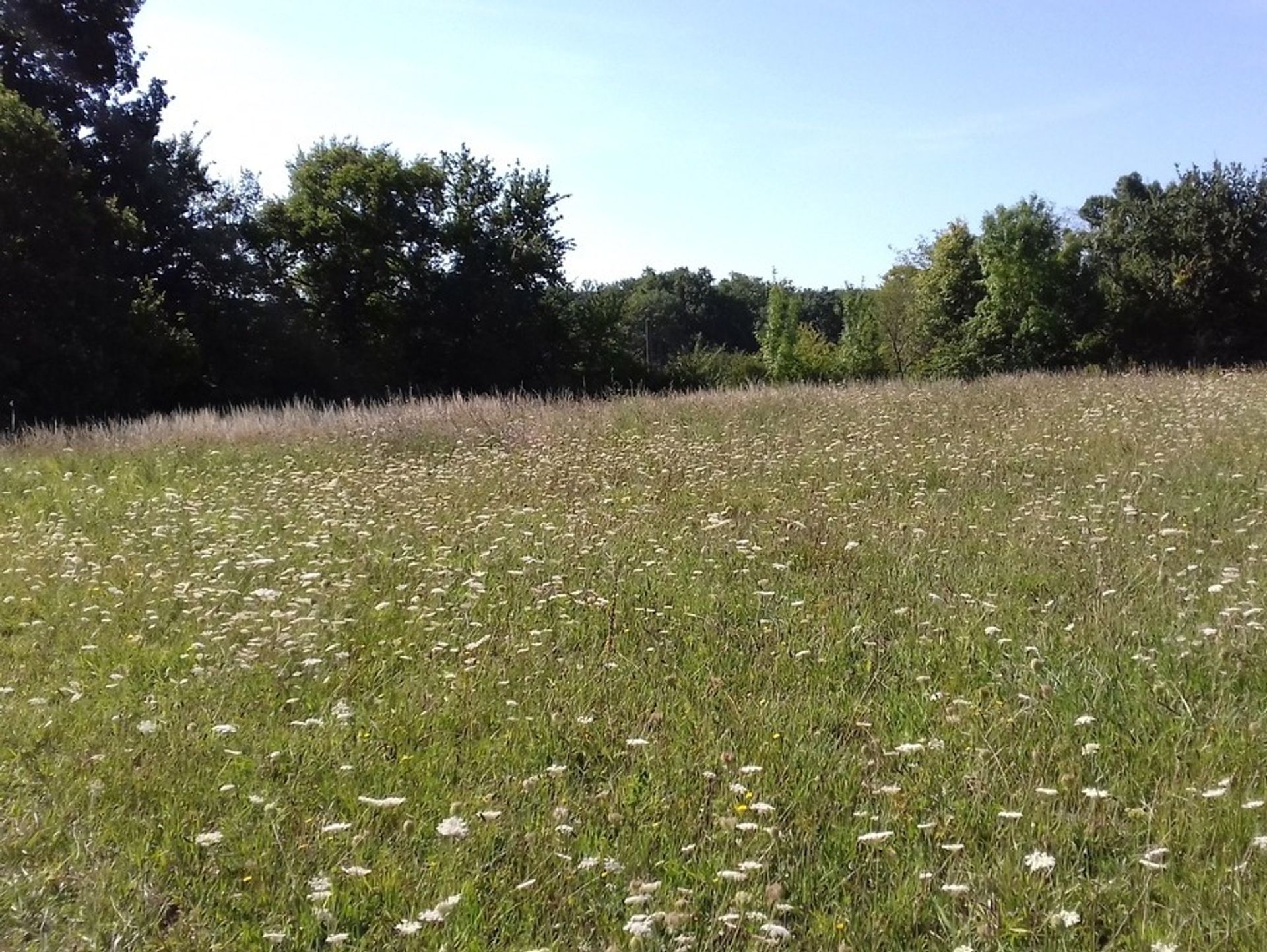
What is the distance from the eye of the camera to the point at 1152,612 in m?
4.68

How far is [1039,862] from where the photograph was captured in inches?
106

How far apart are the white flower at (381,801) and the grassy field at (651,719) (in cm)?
3

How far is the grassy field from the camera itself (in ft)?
8.98

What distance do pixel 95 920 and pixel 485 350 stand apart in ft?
106

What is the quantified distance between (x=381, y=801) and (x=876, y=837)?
4.69 feet

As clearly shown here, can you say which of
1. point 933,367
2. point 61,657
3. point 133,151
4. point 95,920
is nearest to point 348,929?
point 95,920

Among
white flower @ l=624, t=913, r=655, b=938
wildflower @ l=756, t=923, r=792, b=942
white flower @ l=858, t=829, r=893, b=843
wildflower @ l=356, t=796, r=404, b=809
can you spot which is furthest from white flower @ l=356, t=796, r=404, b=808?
white flower @ l=858, t=829, r=893, b=843

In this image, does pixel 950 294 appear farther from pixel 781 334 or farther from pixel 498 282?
pixel 498 282

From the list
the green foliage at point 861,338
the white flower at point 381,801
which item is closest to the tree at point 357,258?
the green foliage at point 861,338

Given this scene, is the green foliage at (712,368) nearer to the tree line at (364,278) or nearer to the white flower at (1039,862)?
the tree line at (364,278)

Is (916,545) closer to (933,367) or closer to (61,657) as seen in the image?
(61,657)

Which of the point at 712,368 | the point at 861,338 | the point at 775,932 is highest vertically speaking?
the point at 861,338

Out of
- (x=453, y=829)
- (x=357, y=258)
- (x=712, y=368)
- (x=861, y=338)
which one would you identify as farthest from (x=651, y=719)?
(x=861, y=338)

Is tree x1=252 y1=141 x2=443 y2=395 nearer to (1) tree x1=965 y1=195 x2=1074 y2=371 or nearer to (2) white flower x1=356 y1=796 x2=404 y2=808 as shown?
(1) tree x1=965 y1=195 x2=1074 y2=371
